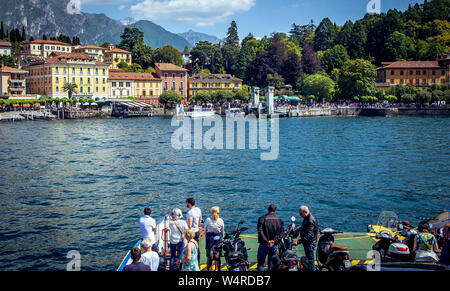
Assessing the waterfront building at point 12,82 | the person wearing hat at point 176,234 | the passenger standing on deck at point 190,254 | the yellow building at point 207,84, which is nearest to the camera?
the passenger standing on deck at point 190,254

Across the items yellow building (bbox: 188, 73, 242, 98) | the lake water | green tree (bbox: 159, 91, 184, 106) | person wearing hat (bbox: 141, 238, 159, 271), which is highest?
yellow building (bbox: 188, 73, 242, 98)

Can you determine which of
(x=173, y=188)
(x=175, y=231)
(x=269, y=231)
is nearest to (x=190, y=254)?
(x=175, y=231)

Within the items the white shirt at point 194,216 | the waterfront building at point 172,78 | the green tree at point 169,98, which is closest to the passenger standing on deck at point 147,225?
the white shirt at point 194,216

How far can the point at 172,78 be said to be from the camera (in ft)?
323

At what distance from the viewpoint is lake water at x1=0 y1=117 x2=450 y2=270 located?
561 inches

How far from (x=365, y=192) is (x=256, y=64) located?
86517mm

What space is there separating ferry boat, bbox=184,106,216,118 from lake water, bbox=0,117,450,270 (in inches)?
1802

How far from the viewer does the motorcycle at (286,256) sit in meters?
7.08

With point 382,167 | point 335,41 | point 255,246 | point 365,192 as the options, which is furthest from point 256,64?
point 255,246

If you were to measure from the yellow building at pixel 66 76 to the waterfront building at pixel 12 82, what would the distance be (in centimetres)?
303

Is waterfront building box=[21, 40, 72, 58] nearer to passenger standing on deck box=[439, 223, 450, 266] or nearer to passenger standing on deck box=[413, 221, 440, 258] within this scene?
passenger standing on deck box=[413, 221, 440, 258]

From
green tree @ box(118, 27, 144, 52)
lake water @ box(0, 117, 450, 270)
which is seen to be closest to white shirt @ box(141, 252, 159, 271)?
lake water @ box(0, 117, 450, 270)

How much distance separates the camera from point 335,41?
118 m

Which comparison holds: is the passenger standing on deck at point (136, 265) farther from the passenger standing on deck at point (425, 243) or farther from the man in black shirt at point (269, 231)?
the passenger standing on deck at point (425, 243)
